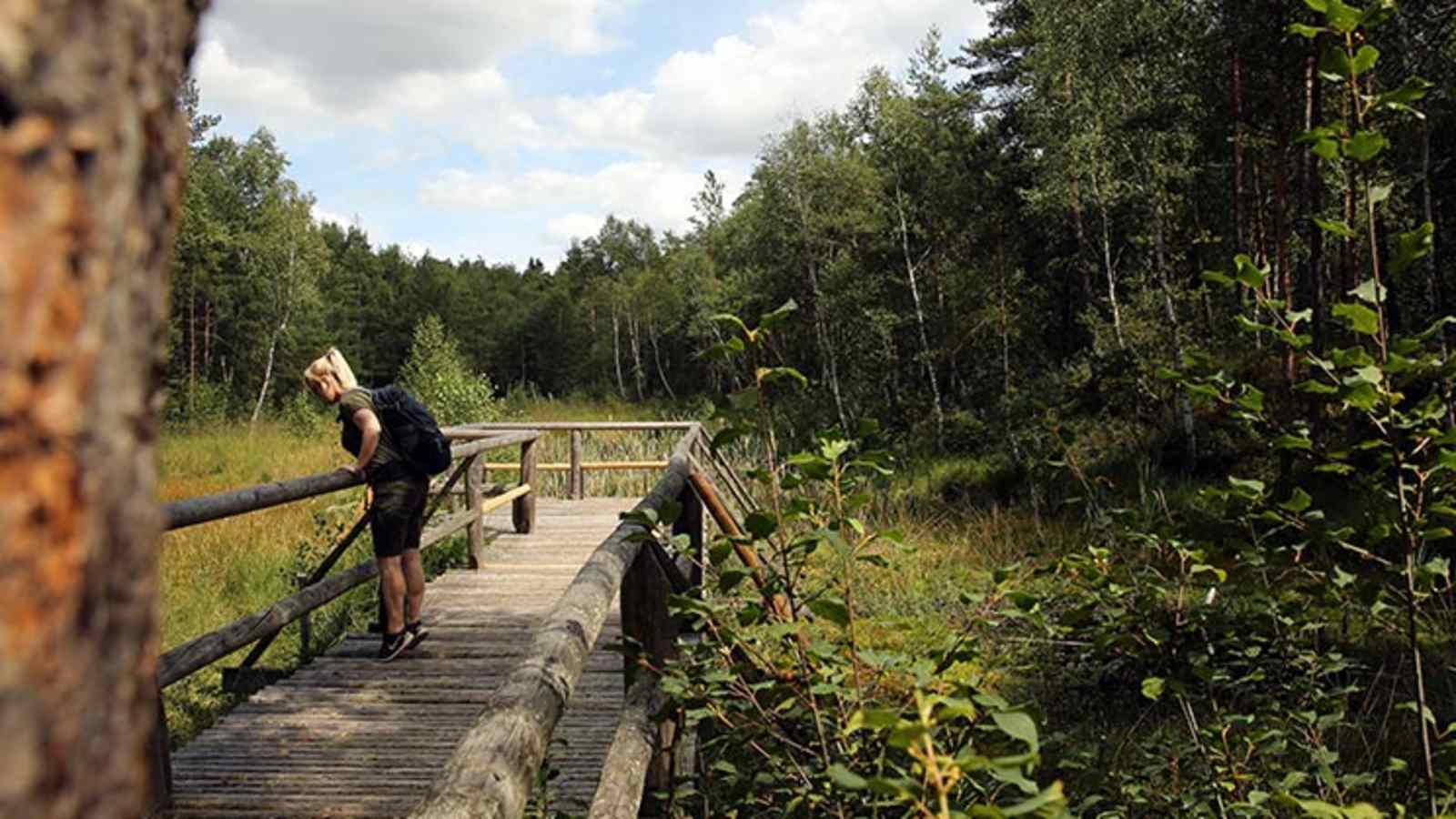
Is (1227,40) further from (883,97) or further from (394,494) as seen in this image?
(883,97)

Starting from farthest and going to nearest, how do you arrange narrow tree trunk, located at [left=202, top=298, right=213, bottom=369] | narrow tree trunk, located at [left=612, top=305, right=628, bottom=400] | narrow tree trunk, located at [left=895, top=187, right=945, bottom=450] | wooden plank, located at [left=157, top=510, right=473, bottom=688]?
narrow tree trunk, located at [left=612, top=305, right=628, bottom=400] → narrow tree trunk, located at [left=202, top=298, right=213, bottom=369] → narrow tree trunk, located at [left=895, top=187, right=945, bottom=450] → wooden plank, located at [left=157, top=510, right=473, bottom=688]

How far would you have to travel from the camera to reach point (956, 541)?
36.8ft

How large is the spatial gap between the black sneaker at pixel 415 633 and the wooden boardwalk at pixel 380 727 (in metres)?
0.05

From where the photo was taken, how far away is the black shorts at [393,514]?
16.2ft

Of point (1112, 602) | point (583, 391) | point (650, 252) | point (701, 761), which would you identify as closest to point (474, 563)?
point (701, 761)

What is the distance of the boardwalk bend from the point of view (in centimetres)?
158

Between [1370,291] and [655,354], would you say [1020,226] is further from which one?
[655,354]

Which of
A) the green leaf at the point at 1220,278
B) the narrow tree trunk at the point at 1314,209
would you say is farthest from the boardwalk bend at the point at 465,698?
the narrow tree trunk at the point at 1314,209

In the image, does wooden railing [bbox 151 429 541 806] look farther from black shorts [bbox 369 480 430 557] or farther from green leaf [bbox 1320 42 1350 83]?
green leaf [bbox 1320 42 1350 83]

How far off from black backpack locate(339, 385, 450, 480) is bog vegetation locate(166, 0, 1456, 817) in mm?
1614

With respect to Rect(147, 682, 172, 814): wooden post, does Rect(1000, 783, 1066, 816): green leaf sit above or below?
above

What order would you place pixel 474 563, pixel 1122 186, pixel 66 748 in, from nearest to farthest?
1. pixel 66 748
2. pixel 474 563
3. pixel 1122 186

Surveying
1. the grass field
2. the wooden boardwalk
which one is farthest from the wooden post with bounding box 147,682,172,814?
the grass field

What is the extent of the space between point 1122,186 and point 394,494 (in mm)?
17879
